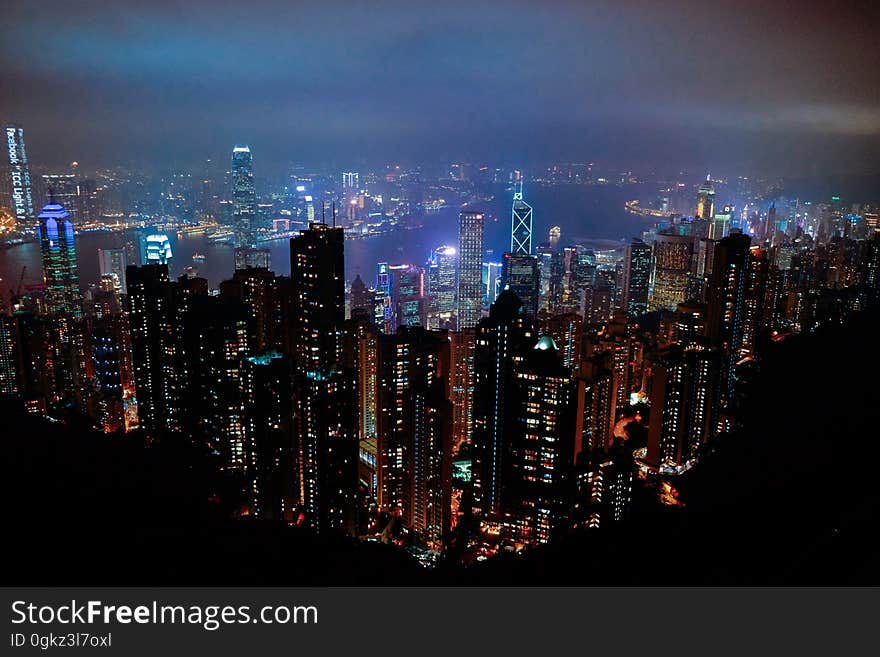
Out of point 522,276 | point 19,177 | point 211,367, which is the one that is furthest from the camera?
point 522,276

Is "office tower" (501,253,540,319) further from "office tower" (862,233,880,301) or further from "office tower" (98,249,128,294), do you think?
"office tower" (98,249,128,294)

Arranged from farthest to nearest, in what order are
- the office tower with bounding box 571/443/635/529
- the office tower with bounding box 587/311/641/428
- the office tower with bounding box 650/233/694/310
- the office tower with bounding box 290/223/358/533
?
the office tower with bounding box 650/233/694/310 → the office tower with bounding box 587/311/641/428 → the office tower with bounding box 290/223/358/533 → the office tower with bounding box 571/443/635/529

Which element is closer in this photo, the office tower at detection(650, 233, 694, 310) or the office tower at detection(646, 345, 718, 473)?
the office tower at detection(646, 345, 718, 473)

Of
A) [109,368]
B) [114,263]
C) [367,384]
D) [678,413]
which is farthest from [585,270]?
[109,368]

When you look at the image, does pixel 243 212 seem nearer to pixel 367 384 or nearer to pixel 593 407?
pixel 367 384

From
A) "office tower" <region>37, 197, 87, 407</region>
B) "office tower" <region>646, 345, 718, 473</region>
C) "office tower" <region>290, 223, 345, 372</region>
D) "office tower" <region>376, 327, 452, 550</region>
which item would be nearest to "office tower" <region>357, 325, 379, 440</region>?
"office tower" <region>290, 223, 345, 372</region>

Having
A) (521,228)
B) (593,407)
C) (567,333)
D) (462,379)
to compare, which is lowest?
(462,379)

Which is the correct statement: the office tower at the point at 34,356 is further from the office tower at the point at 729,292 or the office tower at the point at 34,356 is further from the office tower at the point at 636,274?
the office tower at the point at 636,274
